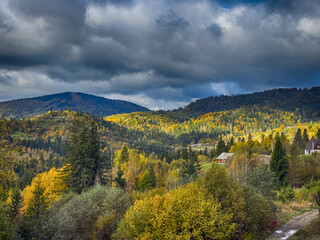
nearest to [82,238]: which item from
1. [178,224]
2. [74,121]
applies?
[178,224]

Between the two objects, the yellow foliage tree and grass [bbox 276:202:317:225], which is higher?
grass [bbox 276:202:317:225]

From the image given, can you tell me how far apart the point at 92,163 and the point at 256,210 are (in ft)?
118

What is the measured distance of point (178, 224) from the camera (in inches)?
1006

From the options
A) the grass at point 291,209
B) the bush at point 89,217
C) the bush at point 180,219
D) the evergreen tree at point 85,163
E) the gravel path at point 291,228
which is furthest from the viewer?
the evergreen tree at point 85,163

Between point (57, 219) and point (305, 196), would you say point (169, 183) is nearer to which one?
point (305, 196)

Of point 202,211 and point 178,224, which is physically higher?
point 202,211

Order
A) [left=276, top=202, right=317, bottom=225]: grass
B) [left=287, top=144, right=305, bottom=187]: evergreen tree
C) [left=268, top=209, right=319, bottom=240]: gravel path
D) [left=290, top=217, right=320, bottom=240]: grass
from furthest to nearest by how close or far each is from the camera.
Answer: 1. [left=287, top=144, right=305, bottom=187]: evergreen tree
2. [left=276, top=202, right=317, bottom=225]: grass
3. [left=268, top=209, right=319, bottom=240]: gravel path
4. [left=290, top=217, right=320, bottom=240]: grass

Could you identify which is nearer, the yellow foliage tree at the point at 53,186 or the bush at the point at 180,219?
the bush at the point at 180,219

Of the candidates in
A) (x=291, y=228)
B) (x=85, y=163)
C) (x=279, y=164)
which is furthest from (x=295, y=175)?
(x=85, y=163)

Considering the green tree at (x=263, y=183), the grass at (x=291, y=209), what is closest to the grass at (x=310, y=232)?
the grass at (x=291, y=209)

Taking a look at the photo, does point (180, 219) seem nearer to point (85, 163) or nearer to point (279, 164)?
point (85, 163)

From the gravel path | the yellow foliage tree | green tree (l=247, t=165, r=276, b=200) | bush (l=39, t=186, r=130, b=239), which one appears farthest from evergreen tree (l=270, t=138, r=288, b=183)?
the yellow foliage tree

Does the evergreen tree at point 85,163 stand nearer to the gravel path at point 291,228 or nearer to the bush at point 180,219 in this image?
the bush at point 180,219

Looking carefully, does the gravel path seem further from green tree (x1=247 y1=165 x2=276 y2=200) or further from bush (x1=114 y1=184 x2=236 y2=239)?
bush (x1=114 y1=184 x2=236 y2=239)
